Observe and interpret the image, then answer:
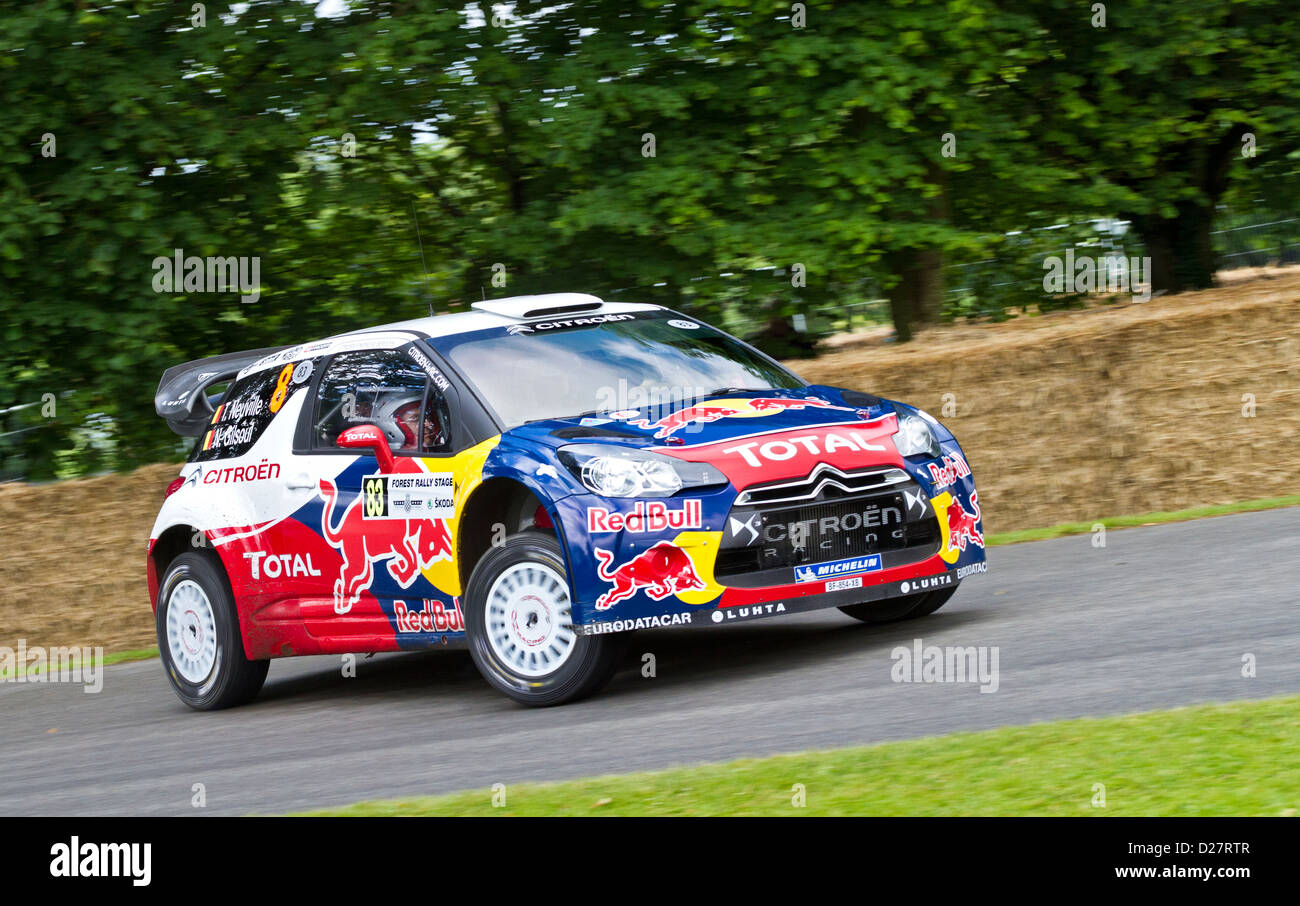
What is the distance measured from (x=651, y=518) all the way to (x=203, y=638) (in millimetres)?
3476

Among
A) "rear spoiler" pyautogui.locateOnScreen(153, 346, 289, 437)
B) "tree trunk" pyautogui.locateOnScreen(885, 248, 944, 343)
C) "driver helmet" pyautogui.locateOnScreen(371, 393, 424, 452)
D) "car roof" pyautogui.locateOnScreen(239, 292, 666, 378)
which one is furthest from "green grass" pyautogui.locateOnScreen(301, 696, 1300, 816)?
"tree trunk" pyautogui.locateOnScreen(885, 248, 944, 343)

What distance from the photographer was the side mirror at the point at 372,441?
27.1 ft

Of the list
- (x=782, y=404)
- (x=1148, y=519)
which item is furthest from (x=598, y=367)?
(x=1148, y=519)

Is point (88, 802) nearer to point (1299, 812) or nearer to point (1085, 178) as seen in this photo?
point (1299, 812)

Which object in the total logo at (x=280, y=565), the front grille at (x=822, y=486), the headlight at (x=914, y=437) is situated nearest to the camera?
the front grille at (x=822, y=486)

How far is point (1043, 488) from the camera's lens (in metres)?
12.9

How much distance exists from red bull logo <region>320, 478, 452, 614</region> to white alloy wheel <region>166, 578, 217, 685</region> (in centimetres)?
118

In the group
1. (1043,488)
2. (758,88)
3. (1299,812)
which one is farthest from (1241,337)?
(1299,812)

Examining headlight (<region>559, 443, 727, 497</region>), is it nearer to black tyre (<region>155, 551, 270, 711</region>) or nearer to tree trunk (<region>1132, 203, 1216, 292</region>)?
black tyre (<region>155, 551, 270, 711</region>)

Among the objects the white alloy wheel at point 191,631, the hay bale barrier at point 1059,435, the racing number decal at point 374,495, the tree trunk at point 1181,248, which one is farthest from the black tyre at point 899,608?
the tree trunk at point 1181,248

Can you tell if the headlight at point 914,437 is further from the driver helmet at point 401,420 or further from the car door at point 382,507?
the driver helmet at point 401,420

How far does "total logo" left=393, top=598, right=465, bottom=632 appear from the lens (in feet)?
26.5

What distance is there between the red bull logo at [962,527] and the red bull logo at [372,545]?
247 cm

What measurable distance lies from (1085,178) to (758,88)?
427 centimetres
